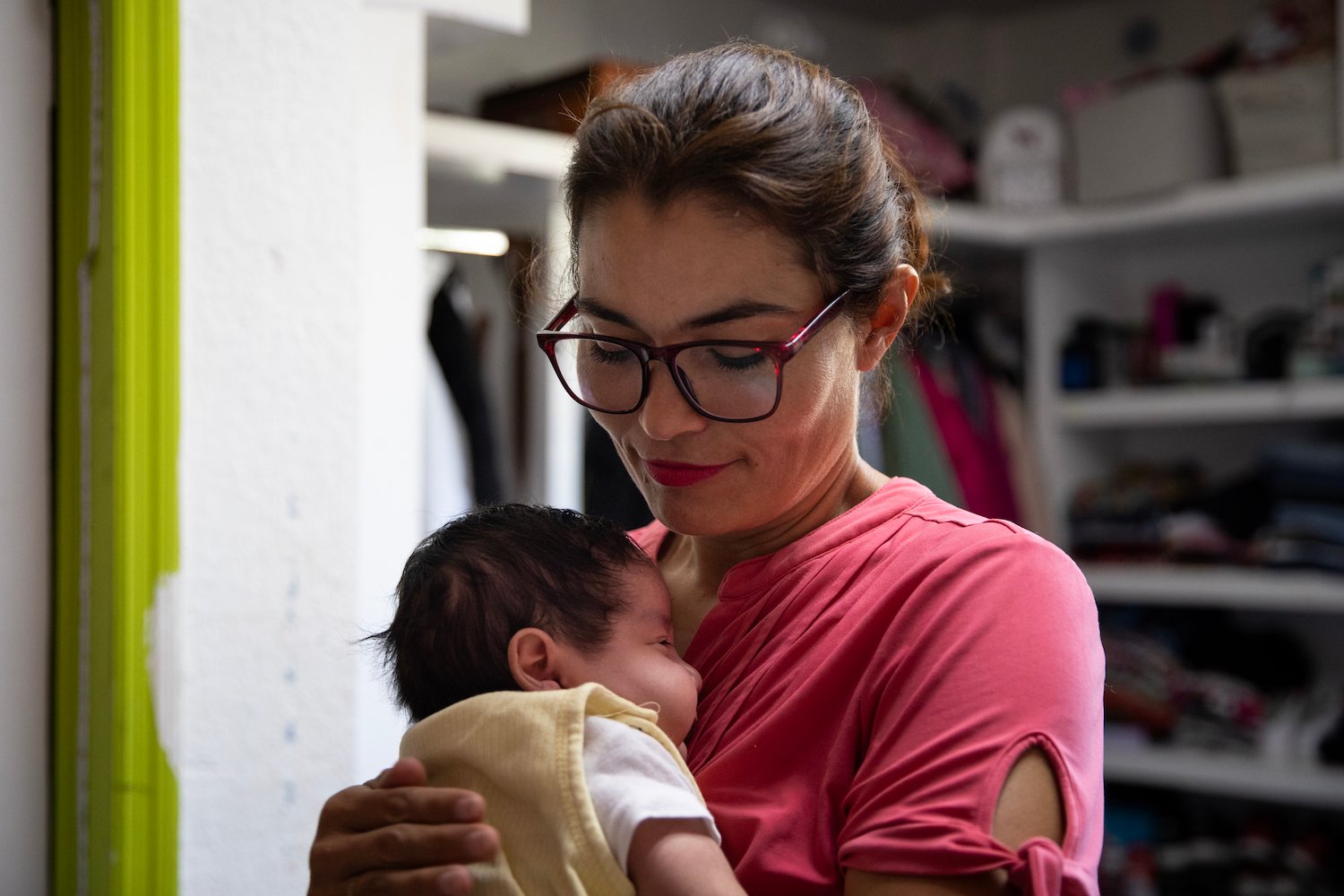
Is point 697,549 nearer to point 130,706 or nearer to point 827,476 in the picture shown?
point 827,476

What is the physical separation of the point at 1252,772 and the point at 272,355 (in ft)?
8.47

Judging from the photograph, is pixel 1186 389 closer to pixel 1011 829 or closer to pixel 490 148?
pixel 490 148

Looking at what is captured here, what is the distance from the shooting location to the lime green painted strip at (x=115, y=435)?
4.47 ft

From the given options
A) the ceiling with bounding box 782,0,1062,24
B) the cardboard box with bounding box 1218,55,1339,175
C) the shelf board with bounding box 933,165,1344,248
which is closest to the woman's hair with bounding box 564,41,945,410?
the shelf board with bounding box 933,165,1344,248

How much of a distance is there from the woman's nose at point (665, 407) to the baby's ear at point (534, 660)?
0.20 meters

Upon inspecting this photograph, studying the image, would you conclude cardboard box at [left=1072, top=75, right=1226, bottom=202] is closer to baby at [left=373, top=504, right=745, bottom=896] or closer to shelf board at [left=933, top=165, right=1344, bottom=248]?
shelf board at [left=933, top=165, right=1344, bottom=248]

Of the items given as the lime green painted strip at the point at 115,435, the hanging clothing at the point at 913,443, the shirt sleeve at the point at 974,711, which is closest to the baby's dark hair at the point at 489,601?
the shirt sleeve at the point at 974,711

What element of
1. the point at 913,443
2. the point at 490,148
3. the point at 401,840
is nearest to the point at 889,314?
the point at 401,840

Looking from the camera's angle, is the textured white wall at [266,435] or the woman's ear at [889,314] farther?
the textured white wall at [266,435]

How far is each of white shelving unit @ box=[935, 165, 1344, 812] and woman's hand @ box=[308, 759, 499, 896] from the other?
102 inches

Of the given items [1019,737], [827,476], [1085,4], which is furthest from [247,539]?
[1085,4]

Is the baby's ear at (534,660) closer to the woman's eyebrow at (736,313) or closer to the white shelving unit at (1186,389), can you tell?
the woman's eyebrow at (736,313)

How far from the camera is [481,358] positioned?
308 centimetres

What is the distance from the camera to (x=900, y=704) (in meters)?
0.89
